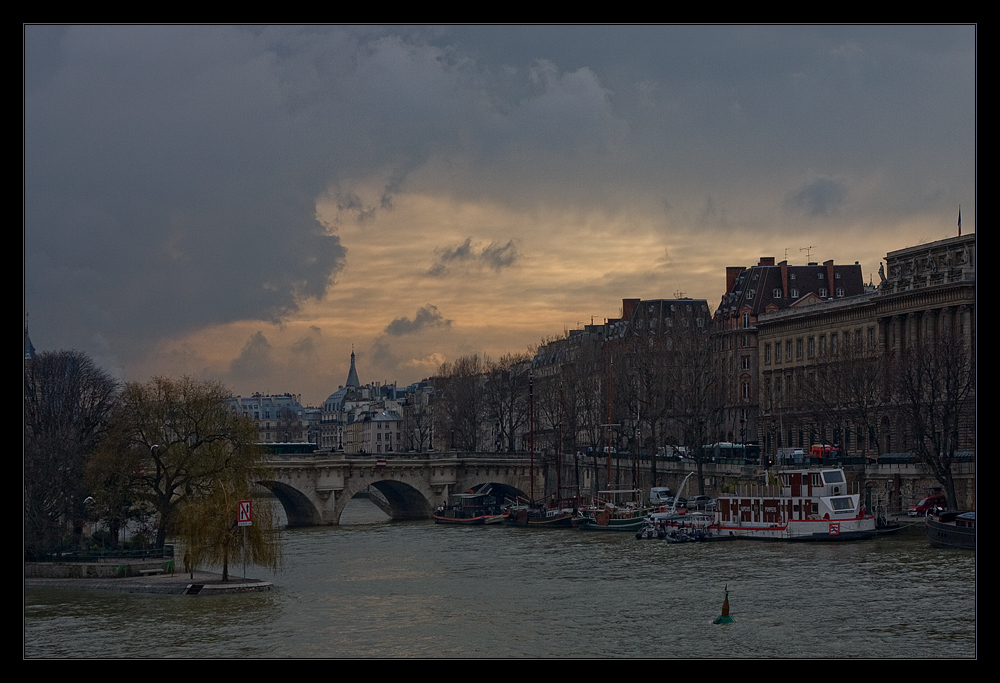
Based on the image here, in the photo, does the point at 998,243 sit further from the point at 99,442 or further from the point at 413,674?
the point at 99,442

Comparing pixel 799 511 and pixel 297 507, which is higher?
pixel 799 511

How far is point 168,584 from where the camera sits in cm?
4738

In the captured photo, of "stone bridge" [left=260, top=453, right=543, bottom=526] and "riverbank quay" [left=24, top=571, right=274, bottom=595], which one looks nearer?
"riverbank quay" [left=24, top=571, right=274, bottom=595]

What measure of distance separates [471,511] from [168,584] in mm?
51118

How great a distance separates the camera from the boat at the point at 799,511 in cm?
7006

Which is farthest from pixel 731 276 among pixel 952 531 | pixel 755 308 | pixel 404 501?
pixel 952 531

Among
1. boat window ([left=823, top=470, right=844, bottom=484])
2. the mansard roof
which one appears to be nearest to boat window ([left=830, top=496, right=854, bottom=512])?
boat window ([left=823, top=470, right=844, bottom=484])

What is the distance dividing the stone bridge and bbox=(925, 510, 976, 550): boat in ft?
147

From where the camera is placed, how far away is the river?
121 feet

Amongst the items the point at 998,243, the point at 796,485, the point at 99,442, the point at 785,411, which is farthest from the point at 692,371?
the point at 998,243

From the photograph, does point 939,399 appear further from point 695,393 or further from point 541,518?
point 541,518

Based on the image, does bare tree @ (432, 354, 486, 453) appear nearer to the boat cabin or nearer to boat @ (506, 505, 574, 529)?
boat @ (506, 505, 574, 529)

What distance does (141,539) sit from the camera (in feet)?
189
